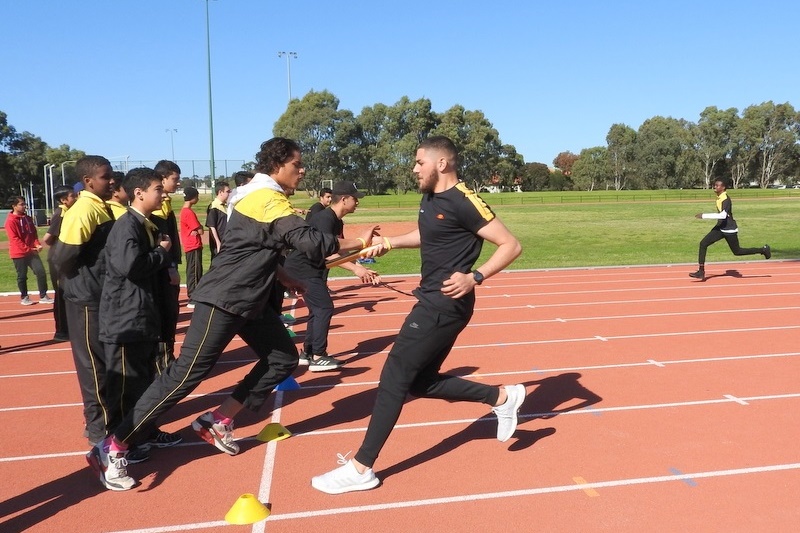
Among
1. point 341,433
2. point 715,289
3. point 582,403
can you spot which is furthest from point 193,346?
point 715,289

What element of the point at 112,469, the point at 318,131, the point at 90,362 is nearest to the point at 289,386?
the point at 90,362

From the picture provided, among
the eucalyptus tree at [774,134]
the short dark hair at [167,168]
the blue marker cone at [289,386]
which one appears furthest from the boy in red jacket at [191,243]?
the eucalyptus tree at [774,134]

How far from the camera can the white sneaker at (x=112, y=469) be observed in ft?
12.9

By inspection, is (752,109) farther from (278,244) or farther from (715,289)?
(278,244)

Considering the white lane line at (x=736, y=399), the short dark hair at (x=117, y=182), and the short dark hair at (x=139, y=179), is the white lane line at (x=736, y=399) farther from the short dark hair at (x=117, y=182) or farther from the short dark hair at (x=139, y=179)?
the short dark hair at (x=117, y=182)

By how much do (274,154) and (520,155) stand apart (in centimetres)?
10151

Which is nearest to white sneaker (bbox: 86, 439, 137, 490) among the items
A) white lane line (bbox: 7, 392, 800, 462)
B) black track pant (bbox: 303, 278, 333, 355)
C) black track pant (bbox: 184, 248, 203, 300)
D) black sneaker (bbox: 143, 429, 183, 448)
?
black sneaker (bbox: 143, 429, 183, 448)

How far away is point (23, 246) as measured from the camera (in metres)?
11.3

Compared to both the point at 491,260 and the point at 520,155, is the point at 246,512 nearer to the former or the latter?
the point at 491,260

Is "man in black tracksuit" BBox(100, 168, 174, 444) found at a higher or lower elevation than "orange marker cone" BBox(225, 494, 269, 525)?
higher

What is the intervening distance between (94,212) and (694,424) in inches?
178

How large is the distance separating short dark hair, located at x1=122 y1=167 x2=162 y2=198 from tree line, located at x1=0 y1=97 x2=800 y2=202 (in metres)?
73.9

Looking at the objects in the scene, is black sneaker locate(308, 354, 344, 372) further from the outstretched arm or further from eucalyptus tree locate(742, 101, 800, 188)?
eucalyptus tree locate(742, 101, 800, 188)

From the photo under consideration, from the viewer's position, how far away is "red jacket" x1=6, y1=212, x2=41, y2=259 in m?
11.0
